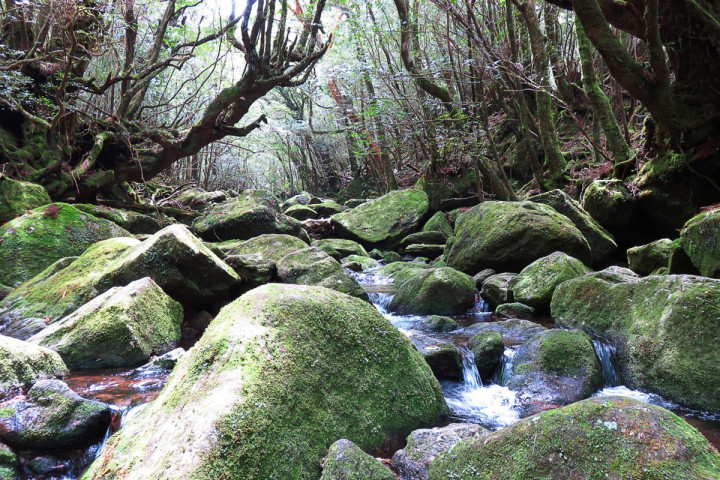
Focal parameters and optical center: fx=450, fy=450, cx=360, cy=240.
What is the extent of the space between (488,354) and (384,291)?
419 cm

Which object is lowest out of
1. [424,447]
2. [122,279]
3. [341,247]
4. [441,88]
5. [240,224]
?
[424,447]

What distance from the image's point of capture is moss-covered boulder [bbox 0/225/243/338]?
18.6 ft

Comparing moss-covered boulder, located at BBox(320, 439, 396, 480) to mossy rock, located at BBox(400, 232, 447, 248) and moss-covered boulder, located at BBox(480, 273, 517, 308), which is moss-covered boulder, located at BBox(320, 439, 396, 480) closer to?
moss-covered boulder, located at BBox(480, 273, 517, 308)

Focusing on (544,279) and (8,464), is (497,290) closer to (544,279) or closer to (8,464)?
(544,279)

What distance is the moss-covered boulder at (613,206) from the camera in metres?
8.53

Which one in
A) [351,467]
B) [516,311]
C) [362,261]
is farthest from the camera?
[362,261]

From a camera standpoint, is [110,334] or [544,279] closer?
[110,334]

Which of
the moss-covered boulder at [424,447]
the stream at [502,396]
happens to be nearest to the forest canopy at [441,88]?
the stream at [502,396]

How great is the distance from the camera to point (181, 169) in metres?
23.6

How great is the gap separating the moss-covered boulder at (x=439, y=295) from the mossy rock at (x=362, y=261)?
13.3ft

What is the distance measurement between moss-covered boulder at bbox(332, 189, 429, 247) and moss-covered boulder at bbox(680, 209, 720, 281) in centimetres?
936

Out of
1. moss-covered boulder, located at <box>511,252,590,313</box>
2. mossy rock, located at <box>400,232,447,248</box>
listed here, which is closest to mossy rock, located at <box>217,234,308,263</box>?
moss-covered boulder, located at <box>511,252,590,313</box>

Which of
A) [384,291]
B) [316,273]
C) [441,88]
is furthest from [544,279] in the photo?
[441,88]

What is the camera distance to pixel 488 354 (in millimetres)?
4902
